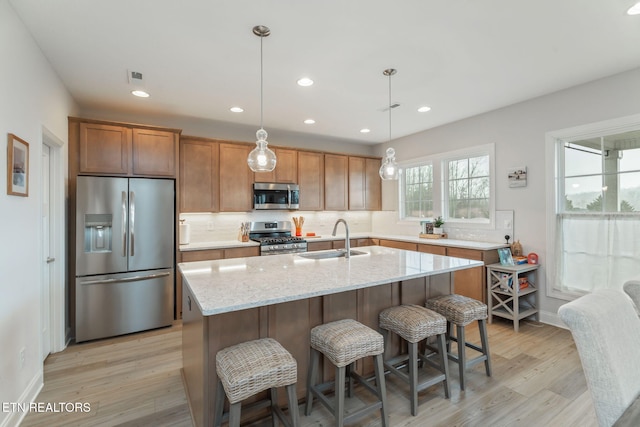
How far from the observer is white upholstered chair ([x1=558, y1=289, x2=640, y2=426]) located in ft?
3.20

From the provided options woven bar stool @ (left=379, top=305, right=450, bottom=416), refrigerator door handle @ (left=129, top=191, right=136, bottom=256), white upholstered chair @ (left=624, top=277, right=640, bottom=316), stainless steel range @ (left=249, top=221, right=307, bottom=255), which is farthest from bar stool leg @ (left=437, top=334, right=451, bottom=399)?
refrigerator door handle @ (left=129, top=191, right=136, bottom=256)

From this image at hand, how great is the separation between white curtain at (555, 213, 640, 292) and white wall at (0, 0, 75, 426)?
4.84 meters

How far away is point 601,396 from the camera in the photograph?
98 cm

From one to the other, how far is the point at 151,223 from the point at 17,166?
158cm

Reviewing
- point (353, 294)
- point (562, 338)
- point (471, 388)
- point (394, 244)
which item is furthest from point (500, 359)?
point (394, 244)

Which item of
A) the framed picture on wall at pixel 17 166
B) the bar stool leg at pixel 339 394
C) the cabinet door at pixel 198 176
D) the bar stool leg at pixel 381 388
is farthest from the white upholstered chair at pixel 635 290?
the cabinet door at pixel 198 176

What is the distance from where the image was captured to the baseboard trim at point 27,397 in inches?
73.5

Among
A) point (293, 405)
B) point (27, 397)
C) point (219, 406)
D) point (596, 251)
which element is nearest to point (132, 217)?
point (27, 397)

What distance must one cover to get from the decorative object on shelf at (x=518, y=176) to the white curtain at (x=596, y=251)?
0.55 m

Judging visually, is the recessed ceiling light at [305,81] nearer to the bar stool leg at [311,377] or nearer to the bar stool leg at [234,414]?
the bar stool leg at [311,377]

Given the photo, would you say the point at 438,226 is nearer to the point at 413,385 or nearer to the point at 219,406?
the point at 413,385

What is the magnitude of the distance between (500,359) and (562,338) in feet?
3.09

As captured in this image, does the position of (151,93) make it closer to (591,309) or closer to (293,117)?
(293,117)

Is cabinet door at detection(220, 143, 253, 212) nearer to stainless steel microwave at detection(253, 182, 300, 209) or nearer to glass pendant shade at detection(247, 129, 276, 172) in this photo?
stainless steel microwave at detection(253, 182, 300, 209)
